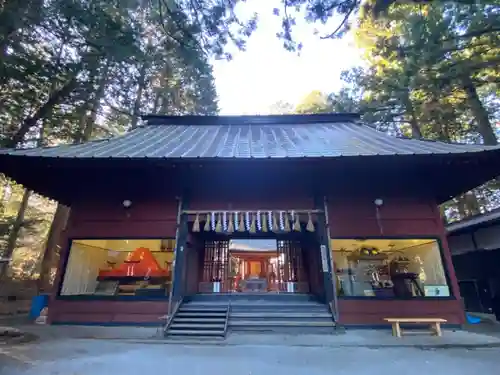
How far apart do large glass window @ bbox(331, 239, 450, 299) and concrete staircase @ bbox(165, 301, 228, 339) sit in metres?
2.36

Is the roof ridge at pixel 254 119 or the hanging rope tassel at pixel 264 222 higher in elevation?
the roof ridge at pixel 254 119

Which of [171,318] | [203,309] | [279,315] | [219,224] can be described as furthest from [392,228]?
[171,318]

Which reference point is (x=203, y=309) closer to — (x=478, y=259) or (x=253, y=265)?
(x=253, y=265)

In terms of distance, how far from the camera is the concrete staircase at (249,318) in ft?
15.6

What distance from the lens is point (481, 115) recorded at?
8.80m

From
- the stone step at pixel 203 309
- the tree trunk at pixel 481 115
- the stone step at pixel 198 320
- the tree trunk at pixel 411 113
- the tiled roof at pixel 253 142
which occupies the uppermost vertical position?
the tree trunk at pixel 411 113

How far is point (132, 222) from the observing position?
5844 mm

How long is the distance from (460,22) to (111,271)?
10.5m

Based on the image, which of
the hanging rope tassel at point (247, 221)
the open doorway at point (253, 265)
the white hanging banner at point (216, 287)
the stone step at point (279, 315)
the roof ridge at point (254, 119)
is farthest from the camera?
the roof ridge at point (254, 119)

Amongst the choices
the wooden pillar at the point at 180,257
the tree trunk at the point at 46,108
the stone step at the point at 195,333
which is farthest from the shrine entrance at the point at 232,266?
the tree trunk at the point at 46,108

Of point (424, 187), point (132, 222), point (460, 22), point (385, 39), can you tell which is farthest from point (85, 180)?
point (460, 22)

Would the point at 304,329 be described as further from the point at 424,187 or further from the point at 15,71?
the point at 15,71

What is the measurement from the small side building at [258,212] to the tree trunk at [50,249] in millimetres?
2975

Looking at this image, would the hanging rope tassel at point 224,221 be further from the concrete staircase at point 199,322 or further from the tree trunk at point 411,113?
the tree trunk at point 411,113
